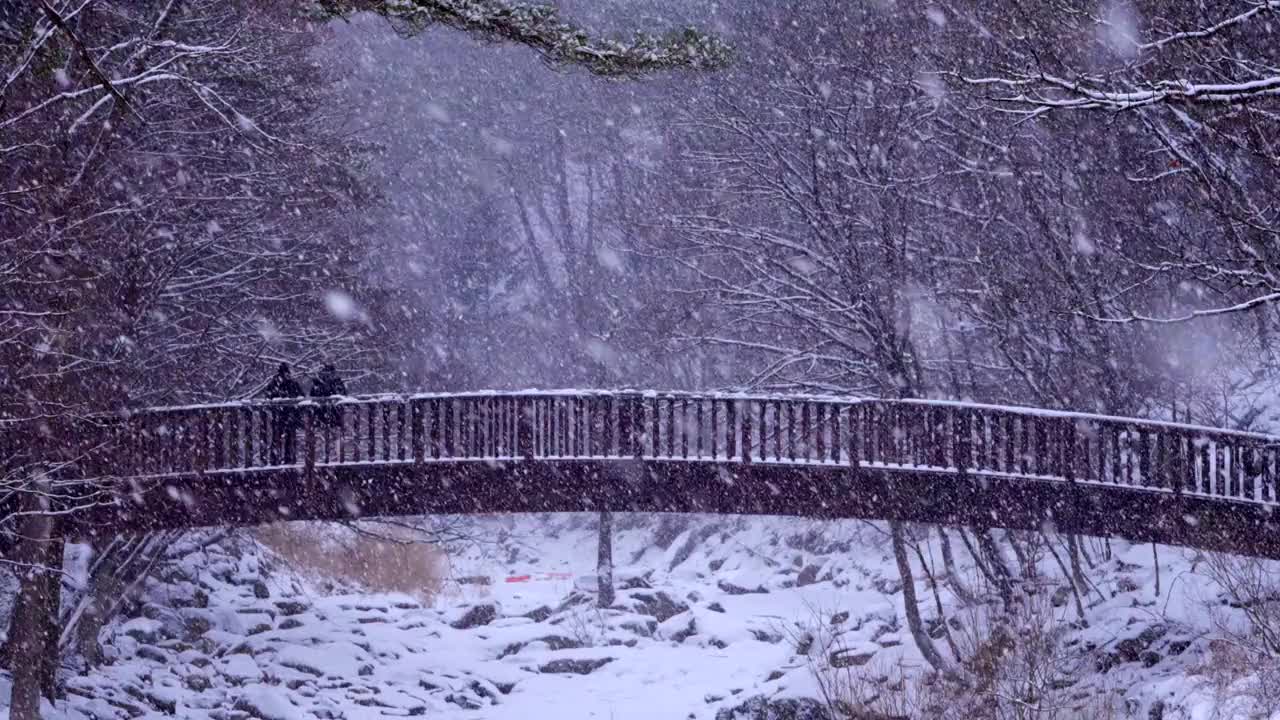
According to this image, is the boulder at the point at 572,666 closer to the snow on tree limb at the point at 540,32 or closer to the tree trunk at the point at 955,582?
the tree trunk at the point at 955,582

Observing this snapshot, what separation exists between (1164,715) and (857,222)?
28.2 feet

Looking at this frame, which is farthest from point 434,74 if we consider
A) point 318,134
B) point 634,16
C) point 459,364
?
point 318,134

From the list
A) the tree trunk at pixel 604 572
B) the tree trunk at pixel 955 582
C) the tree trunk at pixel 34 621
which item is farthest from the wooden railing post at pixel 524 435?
the tree trunk at pixel 604 572

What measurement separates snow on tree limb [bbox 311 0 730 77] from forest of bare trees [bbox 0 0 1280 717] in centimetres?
3

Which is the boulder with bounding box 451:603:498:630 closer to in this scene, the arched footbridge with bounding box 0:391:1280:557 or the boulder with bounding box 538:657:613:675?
the boulder with bounding box 538:657:613:675

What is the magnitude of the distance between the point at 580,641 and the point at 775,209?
8898 mm

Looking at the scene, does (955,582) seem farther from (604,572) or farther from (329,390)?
(329,390)

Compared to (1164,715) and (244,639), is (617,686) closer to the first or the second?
(244,639)

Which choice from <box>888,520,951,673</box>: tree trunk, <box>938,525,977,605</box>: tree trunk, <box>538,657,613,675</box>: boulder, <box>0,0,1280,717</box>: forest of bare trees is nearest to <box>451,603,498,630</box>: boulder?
<box>538,657,613,675</box>: boulder

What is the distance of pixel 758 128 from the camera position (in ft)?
63.0

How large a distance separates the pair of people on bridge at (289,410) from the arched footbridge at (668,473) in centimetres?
3

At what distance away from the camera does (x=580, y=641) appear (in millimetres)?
20469

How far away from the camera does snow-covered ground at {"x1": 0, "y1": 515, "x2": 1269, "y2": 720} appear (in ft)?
48.2

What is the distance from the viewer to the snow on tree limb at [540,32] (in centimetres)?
858
